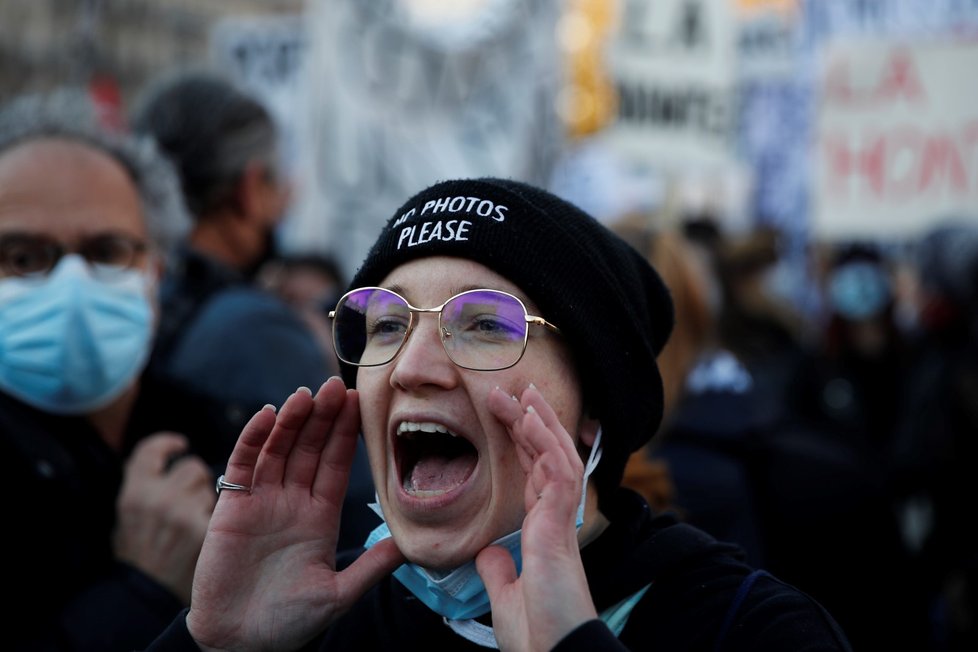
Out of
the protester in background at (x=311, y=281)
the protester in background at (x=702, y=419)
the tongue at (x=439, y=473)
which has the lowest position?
the protester in background at (x=311, y=281)

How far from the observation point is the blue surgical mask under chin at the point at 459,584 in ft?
6.15

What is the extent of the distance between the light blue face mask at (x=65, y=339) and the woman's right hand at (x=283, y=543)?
33.7 inches

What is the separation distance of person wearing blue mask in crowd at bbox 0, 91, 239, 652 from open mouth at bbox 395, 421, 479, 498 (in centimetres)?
78

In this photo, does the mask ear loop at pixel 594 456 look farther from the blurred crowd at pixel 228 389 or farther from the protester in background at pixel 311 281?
the protester in background at pixel 311 281

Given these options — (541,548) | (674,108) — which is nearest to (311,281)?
(674,108)

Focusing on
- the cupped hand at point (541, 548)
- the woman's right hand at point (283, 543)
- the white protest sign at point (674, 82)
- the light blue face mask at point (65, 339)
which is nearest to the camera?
the cupped hand at point (541, 548)

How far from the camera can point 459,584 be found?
6.17 ft

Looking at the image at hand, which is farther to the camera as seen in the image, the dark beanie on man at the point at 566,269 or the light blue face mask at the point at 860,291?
the light blue face mask at the point at 860,291

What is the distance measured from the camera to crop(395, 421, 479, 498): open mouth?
1885mm

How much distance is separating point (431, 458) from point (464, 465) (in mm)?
67

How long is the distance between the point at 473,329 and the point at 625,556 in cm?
48

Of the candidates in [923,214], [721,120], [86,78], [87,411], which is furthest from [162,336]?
[923,214]

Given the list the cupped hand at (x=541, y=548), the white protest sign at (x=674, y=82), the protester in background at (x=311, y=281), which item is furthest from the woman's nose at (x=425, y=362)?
the white protest sign at (x=674, y=82)

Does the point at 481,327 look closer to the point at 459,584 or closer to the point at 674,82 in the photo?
the point at 459,584
